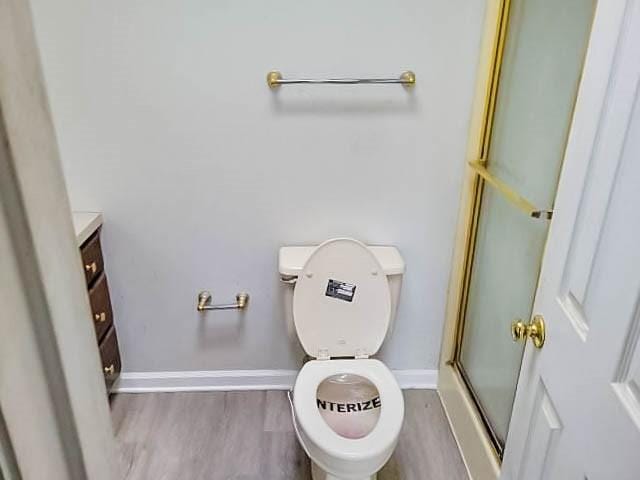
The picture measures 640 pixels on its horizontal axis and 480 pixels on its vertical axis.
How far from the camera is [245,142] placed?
1.75 metres

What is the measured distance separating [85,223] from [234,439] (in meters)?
0.98

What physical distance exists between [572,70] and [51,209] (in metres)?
1.23

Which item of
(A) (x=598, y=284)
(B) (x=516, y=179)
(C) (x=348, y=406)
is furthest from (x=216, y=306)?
(A) (x=598, y=284)

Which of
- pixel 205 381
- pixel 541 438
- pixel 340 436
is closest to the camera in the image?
pixel 541 438

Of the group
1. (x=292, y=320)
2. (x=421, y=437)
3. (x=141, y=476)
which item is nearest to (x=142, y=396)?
(x=141, y=476)

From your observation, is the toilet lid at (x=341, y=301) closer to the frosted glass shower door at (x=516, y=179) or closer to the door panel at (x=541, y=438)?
the frosted glass shower door at (x=516, y=179)

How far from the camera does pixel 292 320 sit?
183 centimetres

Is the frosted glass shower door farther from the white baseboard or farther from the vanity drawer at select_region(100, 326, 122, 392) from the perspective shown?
the vanity drawer at select_region(100, 326, 122, 392)

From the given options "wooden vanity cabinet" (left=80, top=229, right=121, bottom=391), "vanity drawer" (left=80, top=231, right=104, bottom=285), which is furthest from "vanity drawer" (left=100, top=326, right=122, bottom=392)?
"vanity drawer" (left=80, top=231, right=104, bottom=285)

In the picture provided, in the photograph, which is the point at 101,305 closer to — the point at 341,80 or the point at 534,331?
the point at 341,80

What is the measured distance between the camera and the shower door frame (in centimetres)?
161

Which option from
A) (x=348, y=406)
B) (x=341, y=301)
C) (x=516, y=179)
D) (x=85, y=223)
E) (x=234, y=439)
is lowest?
(x=234, y=439)

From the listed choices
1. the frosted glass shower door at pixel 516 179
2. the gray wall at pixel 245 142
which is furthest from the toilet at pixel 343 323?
the frosted glass shower door at pixel 516 179

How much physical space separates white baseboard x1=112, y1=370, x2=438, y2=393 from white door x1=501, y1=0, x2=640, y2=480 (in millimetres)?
1299
